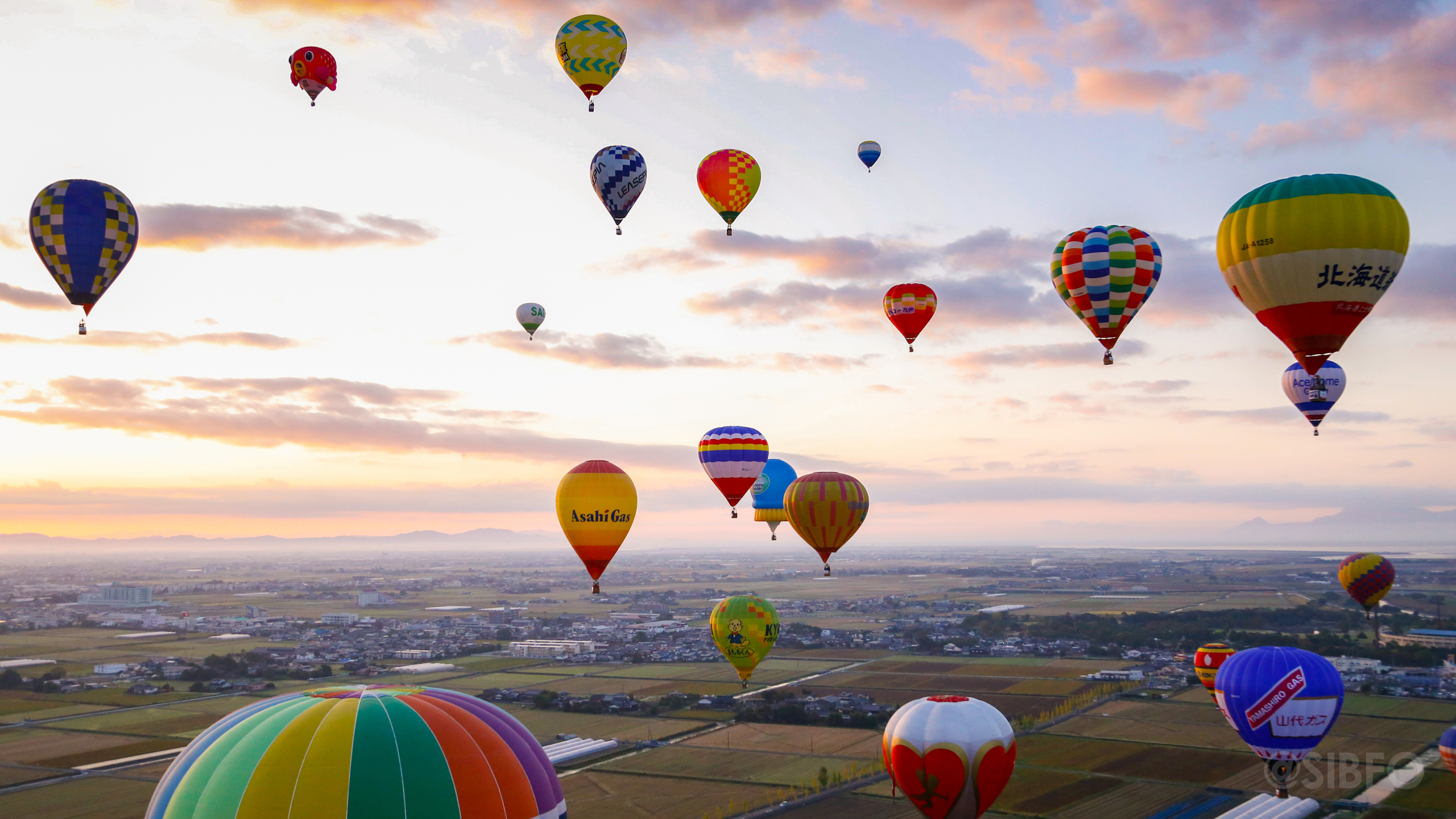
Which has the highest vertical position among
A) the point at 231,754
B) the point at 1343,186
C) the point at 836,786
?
the point at 1343,186

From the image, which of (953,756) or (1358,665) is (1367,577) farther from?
(953,756)

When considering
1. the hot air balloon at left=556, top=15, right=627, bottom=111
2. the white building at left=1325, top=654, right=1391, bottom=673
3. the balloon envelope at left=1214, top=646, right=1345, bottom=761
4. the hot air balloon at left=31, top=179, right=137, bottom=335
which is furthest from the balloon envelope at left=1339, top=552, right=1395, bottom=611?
the hot air balloon at left=31, top=179, right=137, bottom=335

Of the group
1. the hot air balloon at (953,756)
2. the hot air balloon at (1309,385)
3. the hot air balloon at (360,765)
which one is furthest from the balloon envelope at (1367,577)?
the hot air balloon at (360,765)

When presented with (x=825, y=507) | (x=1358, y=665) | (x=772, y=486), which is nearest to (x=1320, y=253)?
(x=825, y=507)

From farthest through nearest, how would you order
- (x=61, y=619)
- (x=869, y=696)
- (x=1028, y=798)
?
(x=61, y=619)
(x=869, y=696)
(x=1028, y=798)

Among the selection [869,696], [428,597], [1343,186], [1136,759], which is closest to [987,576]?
[428,597]

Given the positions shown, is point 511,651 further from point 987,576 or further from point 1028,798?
point 987,576

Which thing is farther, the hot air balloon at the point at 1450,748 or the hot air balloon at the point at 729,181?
the hot air balloon at the point at 729,181

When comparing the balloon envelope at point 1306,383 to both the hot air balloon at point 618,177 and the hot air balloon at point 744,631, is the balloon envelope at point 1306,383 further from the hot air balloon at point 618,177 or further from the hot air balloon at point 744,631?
the hot air balloon at point 618,177
